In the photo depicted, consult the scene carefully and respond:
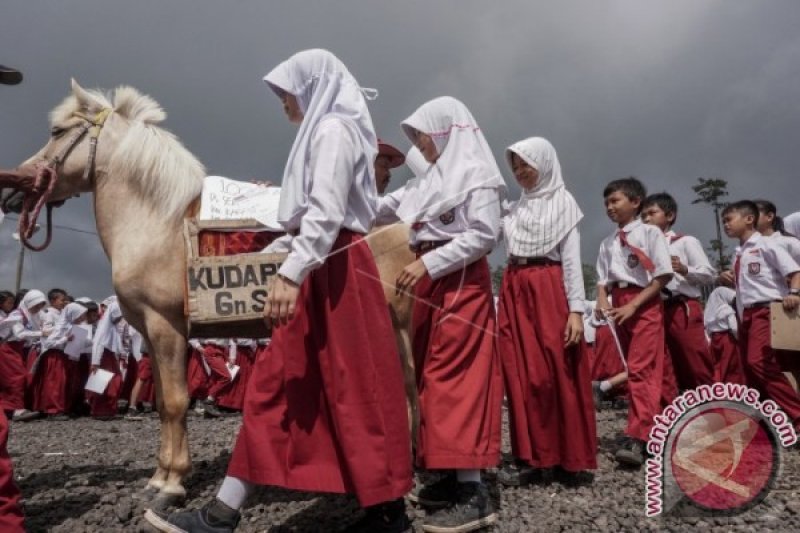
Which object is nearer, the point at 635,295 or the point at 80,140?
the point at 80,140

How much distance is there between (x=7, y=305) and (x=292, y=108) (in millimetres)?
10655

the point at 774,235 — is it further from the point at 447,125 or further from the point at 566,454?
the point at 447,125

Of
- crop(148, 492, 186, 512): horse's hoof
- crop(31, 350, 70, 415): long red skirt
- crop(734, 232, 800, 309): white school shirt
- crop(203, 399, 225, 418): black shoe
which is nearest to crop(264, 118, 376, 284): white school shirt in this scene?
crop(148, 492, 186, 512): horse's hoof

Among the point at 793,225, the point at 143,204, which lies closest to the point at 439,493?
the point at 143,204

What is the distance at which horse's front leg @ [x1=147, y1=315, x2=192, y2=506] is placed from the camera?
359 centimetres

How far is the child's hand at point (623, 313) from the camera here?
4344 millimetres

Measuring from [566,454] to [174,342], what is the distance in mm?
2484

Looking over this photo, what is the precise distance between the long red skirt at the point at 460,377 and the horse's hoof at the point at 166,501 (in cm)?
140

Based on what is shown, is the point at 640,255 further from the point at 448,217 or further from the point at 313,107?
the point at 313,107

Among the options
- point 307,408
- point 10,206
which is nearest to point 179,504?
point 307,408

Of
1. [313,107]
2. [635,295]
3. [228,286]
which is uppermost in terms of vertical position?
[313,107]

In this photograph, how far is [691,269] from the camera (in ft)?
17.6

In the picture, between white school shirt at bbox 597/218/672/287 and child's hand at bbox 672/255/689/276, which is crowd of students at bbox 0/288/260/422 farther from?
child's hand at bbox 672/255/689/276

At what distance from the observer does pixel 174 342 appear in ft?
12.1
